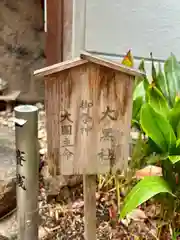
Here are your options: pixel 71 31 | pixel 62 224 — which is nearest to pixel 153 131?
pixel 62 224

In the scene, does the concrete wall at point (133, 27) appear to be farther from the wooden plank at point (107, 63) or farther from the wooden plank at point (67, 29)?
the wooden plank at point (107, 63)

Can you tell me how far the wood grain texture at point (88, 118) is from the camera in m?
1.20

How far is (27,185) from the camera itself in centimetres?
143

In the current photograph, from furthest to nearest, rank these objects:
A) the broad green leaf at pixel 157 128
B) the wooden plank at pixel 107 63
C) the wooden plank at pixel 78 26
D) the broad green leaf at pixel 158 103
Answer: the wooden plank at pixel 78 26 < the broad green leaf at pixel 158 103 < the broad green leaf at pixel 157 128 < the wooden plank at pixel 107 63

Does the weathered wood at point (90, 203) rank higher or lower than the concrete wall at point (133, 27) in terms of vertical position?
lower

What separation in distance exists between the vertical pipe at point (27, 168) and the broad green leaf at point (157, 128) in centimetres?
38

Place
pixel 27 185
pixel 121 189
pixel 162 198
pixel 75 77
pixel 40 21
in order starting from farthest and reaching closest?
pixel 40 21
pixel 121 189
pixel 162 198
pixel 27 185
pixel 75 77

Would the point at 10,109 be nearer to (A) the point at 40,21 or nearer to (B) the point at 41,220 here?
(A) the point at 40,21

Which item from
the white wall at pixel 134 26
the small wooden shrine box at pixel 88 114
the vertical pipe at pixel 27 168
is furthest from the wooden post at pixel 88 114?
the white wall at pixel 134 26

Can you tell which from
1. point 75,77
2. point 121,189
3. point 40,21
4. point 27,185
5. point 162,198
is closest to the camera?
point 75,77

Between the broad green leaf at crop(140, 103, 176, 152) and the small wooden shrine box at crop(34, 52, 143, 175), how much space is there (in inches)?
8.1

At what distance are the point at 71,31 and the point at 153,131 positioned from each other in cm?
103

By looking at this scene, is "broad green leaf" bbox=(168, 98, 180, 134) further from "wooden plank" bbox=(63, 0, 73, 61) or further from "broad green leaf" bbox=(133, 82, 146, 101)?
"wooden plank" bbox=(63, 0, 73, 61)

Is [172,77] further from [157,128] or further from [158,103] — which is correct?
[157,128]
